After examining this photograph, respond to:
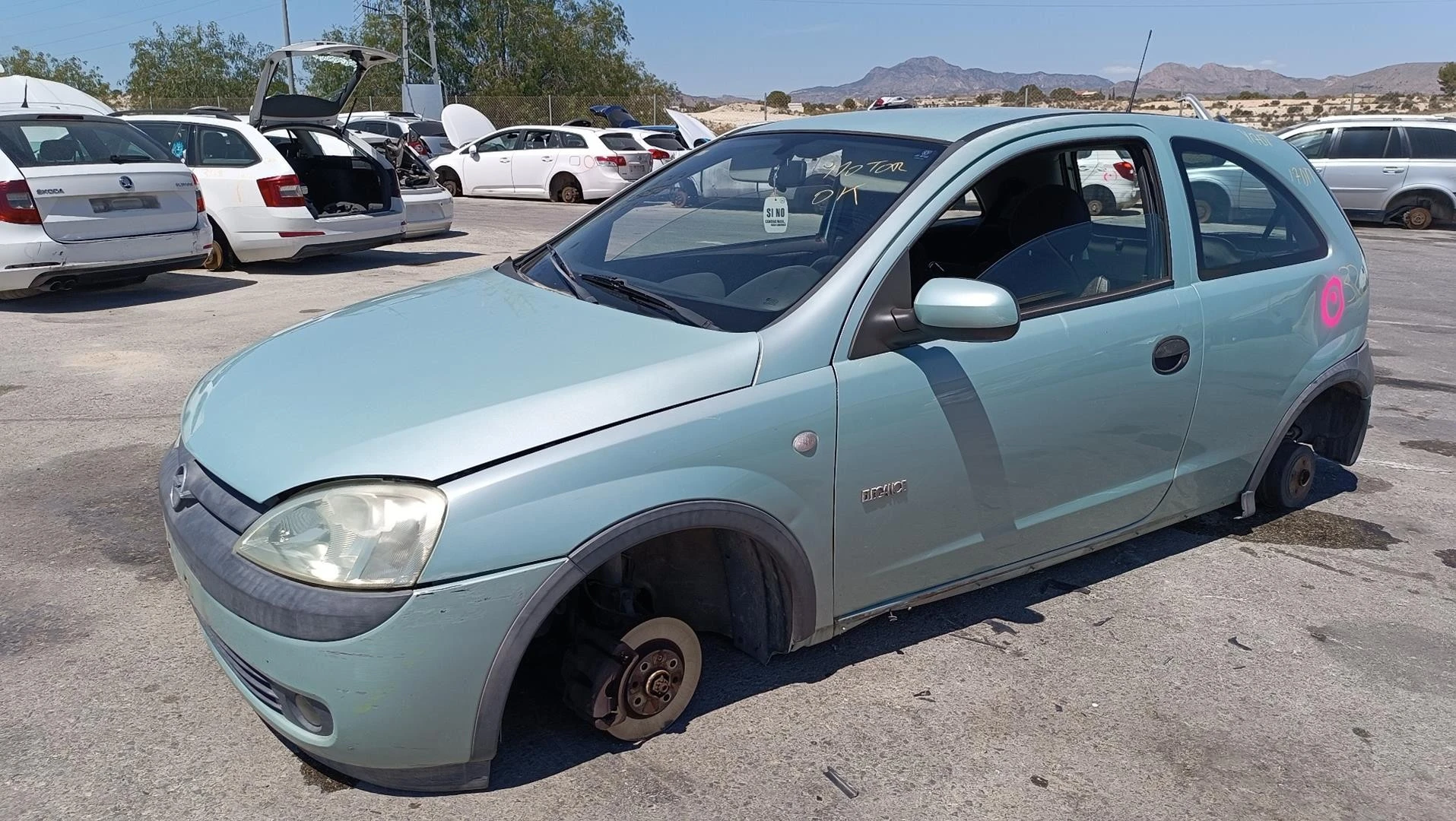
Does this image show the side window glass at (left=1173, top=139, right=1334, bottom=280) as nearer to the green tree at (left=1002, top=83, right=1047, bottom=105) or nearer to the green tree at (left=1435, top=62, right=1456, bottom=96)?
the green tree at (left=1002, top=83, right=1047, bottom=105)

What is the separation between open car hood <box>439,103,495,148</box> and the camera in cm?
2309

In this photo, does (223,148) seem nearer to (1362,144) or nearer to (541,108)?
(1362,144)

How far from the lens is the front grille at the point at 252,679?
263 centimetres

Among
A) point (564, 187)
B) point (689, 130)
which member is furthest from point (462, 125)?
point (689, 130)

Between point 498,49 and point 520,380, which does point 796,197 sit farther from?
point 498,49

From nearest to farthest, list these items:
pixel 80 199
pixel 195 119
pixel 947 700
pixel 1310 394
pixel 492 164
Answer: pixel 947 700 → pixel 1310 394 → pixel 80 199 → pixel 195 119 → pixel 492 164

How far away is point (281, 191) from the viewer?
10.2 m

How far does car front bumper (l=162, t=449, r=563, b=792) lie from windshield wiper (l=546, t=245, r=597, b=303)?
1157 millimetres

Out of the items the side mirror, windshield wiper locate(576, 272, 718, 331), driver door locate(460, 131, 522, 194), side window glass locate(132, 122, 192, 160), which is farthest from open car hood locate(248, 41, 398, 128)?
driver door locate(460, 131, 522, 194)

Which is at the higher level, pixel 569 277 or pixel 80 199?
pixel 569 277

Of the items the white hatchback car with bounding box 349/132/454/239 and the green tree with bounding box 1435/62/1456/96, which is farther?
the green tree with bounding box 1435/62/1456/96

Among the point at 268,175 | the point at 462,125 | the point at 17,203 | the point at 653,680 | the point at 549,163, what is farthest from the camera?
the point at 462,125

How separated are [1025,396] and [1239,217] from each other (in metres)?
1.42

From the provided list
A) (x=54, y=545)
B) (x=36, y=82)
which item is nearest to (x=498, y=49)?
(x=36, y=82)
